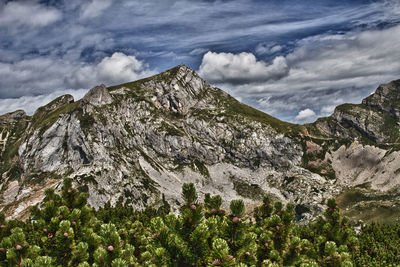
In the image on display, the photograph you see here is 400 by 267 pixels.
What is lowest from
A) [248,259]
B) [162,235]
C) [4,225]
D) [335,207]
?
[335,207]

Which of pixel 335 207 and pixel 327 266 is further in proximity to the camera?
pixel 335 207

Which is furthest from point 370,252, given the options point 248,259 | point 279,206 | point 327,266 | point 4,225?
point 4,225

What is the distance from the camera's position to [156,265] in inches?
400

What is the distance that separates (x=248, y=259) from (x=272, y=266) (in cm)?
120

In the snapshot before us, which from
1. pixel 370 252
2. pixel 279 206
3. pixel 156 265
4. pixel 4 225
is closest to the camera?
pixel 156 265

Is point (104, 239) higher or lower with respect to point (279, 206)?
higher

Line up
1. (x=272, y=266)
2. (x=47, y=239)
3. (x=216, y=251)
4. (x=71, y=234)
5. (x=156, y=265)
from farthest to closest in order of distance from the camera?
(x=47, y=239) → (x=71, y=234) → (x=156, y=265) → (x=272, y=266) → (x=216, y=251)

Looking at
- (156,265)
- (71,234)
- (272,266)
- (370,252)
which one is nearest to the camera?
(272,266)

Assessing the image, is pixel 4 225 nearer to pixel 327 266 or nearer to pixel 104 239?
pixel 104 239

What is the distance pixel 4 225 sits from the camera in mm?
19812

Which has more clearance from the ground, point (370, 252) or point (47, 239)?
point (47, 239)

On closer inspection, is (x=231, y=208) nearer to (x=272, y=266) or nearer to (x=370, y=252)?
(x=272, y=266)

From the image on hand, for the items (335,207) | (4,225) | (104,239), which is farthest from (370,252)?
(4,225)

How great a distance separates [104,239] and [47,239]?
541cm
